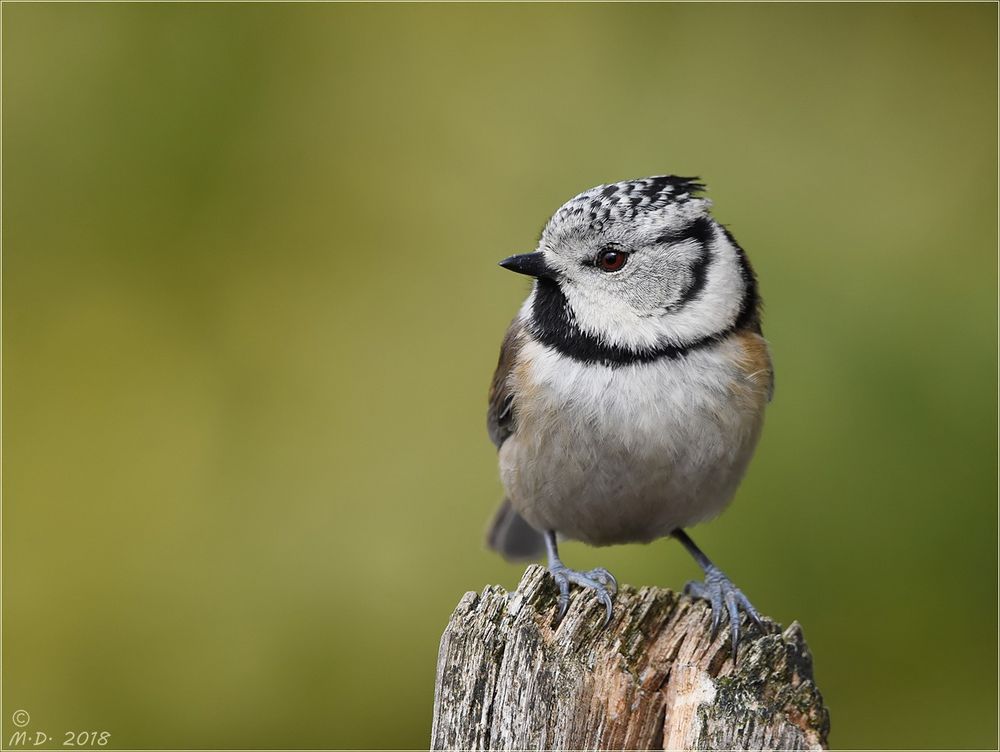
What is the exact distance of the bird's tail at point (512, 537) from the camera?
5176 millimetres

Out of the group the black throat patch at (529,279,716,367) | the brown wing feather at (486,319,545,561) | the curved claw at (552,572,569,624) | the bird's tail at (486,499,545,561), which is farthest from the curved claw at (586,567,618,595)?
the bird's tail at (486,499,545,561)

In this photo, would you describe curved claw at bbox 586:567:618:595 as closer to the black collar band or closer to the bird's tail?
the black collar band

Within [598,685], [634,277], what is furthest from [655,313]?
[598,685]

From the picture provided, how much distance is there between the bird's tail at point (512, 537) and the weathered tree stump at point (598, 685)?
185 centimetres

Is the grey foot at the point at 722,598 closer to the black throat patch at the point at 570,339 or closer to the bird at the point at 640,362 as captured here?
the bird at the point at 640,362

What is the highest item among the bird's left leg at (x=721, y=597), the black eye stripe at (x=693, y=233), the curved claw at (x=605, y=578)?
the black eye stripe at (x=693, y=233)

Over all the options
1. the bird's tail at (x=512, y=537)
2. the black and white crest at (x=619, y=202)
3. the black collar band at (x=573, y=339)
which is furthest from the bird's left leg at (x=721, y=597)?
the black and white crest at (x=619, y=202)

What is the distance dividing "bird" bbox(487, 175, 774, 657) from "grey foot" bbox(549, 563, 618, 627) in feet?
0.05

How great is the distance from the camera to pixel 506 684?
2.98 m

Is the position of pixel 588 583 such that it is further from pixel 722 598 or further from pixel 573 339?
pixel 573 339

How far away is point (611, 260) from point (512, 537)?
1.71 m

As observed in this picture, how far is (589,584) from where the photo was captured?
11.6ft

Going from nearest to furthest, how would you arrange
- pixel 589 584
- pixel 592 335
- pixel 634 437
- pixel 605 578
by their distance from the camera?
1. pixel 589 584
2. pixel 605 578
3. pixel 634 437
4. pixel 592 335

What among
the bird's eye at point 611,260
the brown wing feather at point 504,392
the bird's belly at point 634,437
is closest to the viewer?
the bird's belly at point 634,437
